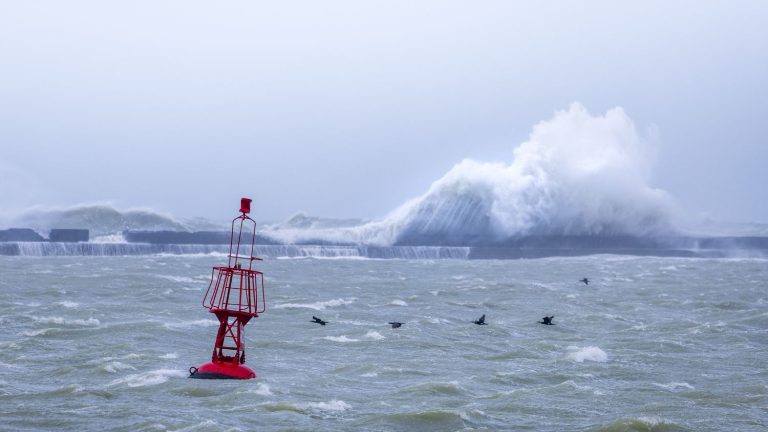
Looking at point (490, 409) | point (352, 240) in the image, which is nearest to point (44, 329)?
point (490, 409)

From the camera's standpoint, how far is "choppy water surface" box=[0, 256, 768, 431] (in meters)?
18.6

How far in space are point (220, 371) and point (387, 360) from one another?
5.06m

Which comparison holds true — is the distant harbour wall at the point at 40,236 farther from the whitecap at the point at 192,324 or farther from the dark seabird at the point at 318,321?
the dark seabird at the point at 318,321

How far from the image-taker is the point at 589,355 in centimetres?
2641

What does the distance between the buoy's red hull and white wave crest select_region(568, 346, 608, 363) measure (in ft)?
28.4

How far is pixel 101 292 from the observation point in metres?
41.7

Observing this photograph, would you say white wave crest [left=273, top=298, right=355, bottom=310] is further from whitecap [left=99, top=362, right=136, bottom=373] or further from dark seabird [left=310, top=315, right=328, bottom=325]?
whitecap [left=99, top=362, right=136, bottom=373]

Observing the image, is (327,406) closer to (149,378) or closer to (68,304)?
(149,378)

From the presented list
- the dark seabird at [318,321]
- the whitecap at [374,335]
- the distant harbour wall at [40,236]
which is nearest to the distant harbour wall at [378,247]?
the distant harbour wall at [40,236]

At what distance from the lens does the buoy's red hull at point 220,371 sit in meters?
21.4

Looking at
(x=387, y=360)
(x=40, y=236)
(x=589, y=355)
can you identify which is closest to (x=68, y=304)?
(x=387, y=360)

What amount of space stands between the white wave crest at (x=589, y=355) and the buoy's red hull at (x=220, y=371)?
867 centimetres

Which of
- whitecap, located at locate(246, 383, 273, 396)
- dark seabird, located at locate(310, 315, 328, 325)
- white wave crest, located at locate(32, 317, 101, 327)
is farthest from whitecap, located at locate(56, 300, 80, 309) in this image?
whitecap, located at locate(246, 383, 273, 396)

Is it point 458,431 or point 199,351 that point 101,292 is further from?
point 458,431
